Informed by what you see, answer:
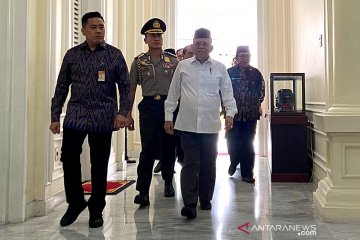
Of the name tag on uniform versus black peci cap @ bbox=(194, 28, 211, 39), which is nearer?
the name tag on uniform

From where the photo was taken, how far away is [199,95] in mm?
3090

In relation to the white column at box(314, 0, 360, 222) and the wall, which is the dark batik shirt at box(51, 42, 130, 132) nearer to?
the white column at box(314, 0, 360, 222)

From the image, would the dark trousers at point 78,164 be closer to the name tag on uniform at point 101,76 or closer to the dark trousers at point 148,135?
the name tag on uniform at point 101,76

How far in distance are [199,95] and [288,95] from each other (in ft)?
6.72

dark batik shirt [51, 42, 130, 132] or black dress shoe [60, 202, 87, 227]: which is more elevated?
dark batik shirt [51, 42, 130, 132]

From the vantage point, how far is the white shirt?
3.08 meters

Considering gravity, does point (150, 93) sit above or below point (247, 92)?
below

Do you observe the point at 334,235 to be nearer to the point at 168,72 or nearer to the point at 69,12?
→ the point at 168,72

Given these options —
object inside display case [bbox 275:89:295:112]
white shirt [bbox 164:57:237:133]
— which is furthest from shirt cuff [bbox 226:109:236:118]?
object inside display case [bbox 275:89:295:112]

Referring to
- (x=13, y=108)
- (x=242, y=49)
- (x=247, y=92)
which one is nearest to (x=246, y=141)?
(x=247, y=92)

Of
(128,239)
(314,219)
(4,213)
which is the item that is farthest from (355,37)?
(4,213)

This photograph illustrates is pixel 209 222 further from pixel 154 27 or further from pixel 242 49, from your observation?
pixel 242 49

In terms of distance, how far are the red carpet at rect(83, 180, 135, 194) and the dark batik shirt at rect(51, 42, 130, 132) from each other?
1.41m

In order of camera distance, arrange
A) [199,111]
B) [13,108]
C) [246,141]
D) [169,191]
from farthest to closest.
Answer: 1. [246,141]
2. [169,191]
3. [199,111]
4. [13,108]
